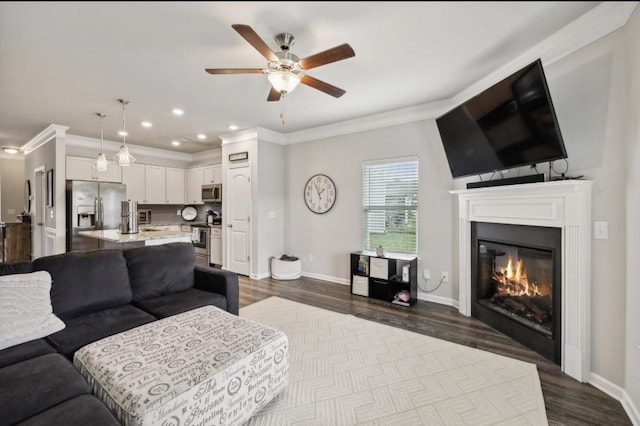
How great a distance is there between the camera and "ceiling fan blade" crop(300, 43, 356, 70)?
1.79 m

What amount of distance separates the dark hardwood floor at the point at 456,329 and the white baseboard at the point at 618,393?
0.03m

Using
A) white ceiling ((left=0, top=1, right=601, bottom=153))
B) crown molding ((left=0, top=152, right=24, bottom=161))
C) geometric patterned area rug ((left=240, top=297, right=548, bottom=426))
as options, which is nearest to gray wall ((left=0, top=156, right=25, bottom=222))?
crown molding ((left=0, top=152, right=24, bottom=161))

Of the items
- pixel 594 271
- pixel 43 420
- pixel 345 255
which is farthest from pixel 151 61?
pixel 594 271

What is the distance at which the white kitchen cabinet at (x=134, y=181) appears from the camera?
5.71 m

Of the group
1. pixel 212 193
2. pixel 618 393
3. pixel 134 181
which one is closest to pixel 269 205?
pixel 212 193

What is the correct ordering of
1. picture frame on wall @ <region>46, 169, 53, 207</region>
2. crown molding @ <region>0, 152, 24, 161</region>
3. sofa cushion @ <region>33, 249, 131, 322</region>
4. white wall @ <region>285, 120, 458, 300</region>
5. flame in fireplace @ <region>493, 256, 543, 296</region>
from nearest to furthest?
sofa cushion @ <region>33, 249, 131, 322</region> < flame in fireplace @ <region>493, 256, 543, 296</region> < white wall @ <region>285, 120, 458, 300</region> < picture frame on wall @ <region>46, 169, 53, 207</region> < crown molding @ <region>0, 152, 24, 161</region>

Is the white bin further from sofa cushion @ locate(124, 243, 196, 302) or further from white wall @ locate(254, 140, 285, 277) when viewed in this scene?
sofa cushion @ locate(124, 243, 196, 302)

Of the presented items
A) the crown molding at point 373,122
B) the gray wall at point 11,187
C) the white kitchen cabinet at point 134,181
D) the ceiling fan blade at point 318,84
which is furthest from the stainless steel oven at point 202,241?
the gray wall at point 11,187

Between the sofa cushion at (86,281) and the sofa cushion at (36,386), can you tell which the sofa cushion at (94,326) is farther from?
the sofa cushion at (36,386)

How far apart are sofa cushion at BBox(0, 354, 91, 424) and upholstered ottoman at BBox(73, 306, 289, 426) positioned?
8 cm

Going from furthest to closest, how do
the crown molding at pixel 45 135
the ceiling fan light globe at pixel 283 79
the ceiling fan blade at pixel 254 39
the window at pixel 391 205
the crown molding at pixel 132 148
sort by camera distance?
the crown molding at pixel 132 148 < the crown molding at pixel 45 135 < the window at pixel 391 205 < the ceiling fan light globe at pixel 283 79 < the ceiling fan blade at pixel 254 39

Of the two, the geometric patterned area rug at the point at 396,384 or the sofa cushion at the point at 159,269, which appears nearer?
the geometric patterned area rug at the point at 396,384

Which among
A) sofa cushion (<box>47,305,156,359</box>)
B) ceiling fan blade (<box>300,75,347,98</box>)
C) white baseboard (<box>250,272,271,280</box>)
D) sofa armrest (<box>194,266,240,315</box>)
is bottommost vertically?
white baseboard (<box>250,272,271,280</box>)

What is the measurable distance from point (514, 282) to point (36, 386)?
11.6ft
